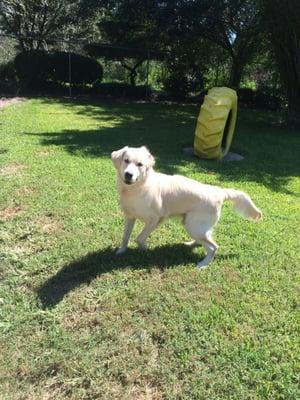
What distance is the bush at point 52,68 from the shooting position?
19.9 metres

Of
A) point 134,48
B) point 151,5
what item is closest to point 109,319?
point 151,5

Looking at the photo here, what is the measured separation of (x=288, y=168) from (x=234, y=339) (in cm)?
618

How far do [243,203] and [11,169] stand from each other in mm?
4270

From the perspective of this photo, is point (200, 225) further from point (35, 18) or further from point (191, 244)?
point (35, 18)

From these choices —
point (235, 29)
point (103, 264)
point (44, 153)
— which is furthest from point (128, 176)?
point (235, 29)

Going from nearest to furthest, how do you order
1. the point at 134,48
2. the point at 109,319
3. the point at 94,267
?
the point at 109,319
the point at 94,267
the point at 134,48

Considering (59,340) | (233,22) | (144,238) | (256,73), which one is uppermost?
(233,22)

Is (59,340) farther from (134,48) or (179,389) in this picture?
(134,48)

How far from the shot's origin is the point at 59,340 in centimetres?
357

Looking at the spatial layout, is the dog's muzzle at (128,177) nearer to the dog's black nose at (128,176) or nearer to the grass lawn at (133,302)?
the dog's black nose at (128,176)

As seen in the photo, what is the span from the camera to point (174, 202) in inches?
171

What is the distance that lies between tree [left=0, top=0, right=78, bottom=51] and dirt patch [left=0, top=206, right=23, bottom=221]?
1619 centimetres

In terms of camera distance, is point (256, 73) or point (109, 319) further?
point (256, 73)

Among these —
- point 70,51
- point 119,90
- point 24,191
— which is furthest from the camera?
point 70,51
